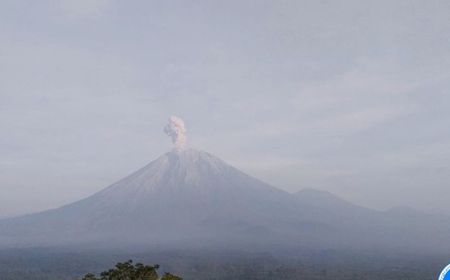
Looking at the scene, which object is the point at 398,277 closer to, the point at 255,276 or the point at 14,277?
the point at 255,276

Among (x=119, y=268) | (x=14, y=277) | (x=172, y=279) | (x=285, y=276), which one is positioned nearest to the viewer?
(x=172, y=279)

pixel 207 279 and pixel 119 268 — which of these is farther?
pixel 207 279

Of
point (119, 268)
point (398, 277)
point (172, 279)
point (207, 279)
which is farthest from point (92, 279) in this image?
point (398, 277)

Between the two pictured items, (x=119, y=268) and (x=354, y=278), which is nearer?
(x=119, y=268)

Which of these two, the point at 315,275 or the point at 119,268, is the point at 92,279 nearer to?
the point at 119,268

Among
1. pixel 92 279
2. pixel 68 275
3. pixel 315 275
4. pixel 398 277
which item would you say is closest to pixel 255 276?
pixel 315 275

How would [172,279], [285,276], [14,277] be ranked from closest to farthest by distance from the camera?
[172,279], [14,277], [285,276]

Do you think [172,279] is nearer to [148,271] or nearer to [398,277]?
[148,271]
